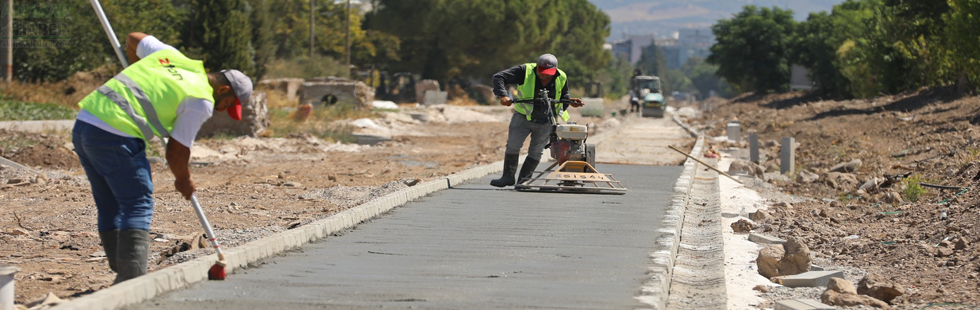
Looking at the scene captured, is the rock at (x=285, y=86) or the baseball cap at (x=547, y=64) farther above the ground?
the baseball cap at (x=547, y=64)

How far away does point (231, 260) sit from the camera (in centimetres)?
646

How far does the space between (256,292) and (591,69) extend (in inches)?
4059

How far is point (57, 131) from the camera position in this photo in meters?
18.5

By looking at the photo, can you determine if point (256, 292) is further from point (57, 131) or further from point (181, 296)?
point (57, 131)

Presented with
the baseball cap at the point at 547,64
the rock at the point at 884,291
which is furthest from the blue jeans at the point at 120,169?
the baseball cap at the point at 547,64

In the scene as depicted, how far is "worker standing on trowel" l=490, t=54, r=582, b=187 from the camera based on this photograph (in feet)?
37.2

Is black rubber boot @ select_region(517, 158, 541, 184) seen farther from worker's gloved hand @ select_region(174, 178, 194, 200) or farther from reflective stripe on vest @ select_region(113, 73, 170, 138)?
reflective stripe on vest @ select_region(113, 73, 170, 138)

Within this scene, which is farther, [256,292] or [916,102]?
[916,102]

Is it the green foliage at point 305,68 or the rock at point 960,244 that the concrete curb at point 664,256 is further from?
the green foliage at point 305,68

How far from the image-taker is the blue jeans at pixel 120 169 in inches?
232

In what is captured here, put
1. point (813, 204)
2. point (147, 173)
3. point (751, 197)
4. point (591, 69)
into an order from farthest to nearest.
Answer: point (591, 69) < point (751, 197) < point (813, 204) < point (147, 173)

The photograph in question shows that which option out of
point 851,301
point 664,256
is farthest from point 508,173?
point 851,301

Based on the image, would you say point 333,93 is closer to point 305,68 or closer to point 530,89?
point 305,68

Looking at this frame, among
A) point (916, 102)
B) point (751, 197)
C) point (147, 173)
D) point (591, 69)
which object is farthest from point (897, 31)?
point (591, 69)
